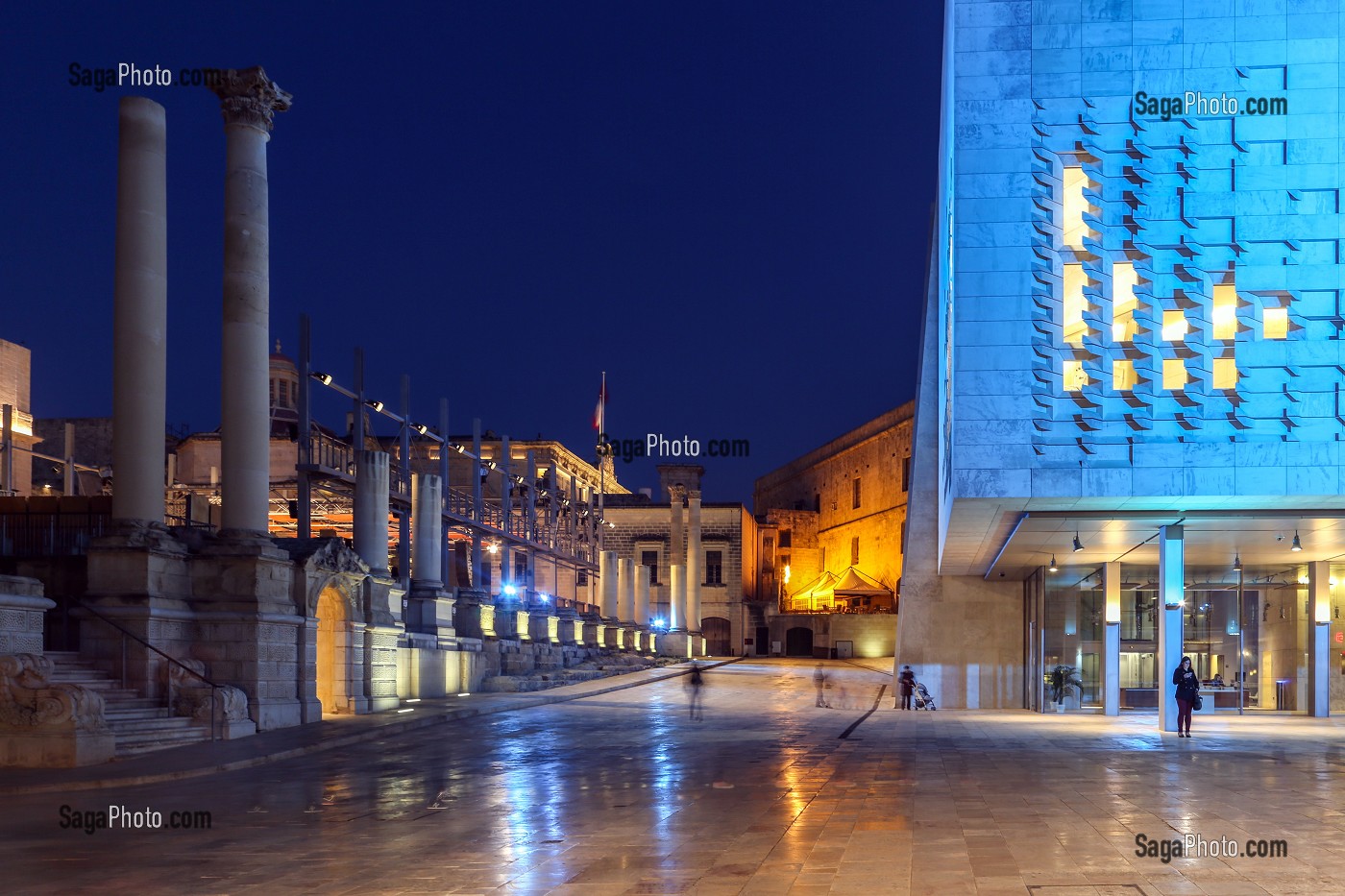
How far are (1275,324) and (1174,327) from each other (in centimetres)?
174

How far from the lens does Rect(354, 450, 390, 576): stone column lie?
32.9 meters

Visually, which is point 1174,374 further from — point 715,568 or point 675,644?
point 715,568

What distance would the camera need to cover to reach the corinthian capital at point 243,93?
25062mm

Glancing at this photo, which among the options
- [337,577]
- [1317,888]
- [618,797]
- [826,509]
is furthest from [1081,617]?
[826,509]

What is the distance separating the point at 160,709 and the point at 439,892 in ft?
44.1

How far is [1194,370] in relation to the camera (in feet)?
78.4

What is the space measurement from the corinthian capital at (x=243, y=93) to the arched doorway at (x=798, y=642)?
76189mm

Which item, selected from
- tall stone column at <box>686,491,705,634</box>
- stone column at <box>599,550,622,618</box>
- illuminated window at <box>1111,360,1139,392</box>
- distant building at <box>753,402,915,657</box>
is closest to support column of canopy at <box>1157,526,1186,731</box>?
illuminated window at <box>1111,360,1139,392</box>

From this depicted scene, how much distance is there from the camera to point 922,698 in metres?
37.9

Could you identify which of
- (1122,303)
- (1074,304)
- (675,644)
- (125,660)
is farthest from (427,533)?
(675,644)

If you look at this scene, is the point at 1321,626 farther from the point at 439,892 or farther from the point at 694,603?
the point at 694,603

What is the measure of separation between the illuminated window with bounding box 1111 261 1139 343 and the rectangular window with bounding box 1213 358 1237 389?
5.28 feet

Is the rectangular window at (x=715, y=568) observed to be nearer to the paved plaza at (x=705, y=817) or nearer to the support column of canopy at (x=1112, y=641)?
the support column of canopy at (x=1112, y=641)

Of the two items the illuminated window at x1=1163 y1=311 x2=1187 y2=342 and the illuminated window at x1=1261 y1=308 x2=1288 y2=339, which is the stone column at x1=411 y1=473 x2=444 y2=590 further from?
the illuminated window at x1=1261 y1=308 x2=1288 y2=339
